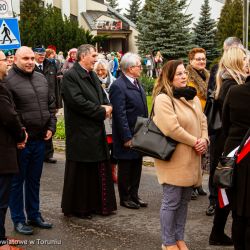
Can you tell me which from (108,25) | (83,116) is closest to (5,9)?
(83,116)

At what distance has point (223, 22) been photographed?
43438 mm

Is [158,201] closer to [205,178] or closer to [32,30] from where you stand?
[205,178]

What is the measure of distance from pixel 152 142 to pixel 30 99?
4.89 feet

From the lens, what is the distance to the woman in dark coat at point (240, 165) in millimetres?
4383

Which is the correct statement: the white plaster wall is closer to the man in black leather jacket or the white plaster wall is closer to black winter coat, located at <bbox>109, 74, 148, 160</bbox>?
black winter coat, located at <bbox>109, 74, 148, 160</bbox>

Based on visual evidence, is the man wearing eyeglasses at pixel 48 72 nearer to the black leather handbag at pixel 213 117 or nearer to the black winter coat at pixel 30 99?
the black winter coat at pixel 30 99

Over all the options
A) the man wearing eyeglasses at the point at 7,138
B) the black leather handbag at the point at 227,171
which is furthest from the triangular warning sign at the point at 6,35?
the black leather handbag at the point at 227,171

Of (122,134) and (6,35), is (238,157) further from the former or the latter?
(6,35)

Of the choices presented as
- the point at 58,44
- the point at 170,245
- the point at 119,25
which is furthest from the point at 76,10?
the point at 170,245

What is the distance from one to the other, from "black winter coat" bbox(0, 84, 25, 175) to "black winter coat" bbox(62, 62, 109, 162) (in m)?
1.27

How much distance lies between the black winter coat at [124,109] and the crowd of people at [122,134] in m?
0.01

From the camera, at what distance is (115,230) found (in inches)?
239

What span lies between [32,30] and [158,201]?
91.0 ft

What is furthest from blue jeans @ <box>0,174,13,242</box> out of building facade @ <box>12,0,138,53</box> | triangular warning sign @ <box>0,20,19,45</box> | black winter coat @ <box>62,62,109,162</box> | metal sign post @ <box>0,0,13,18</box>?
building facade @ <box>12,0,138,53</box>
